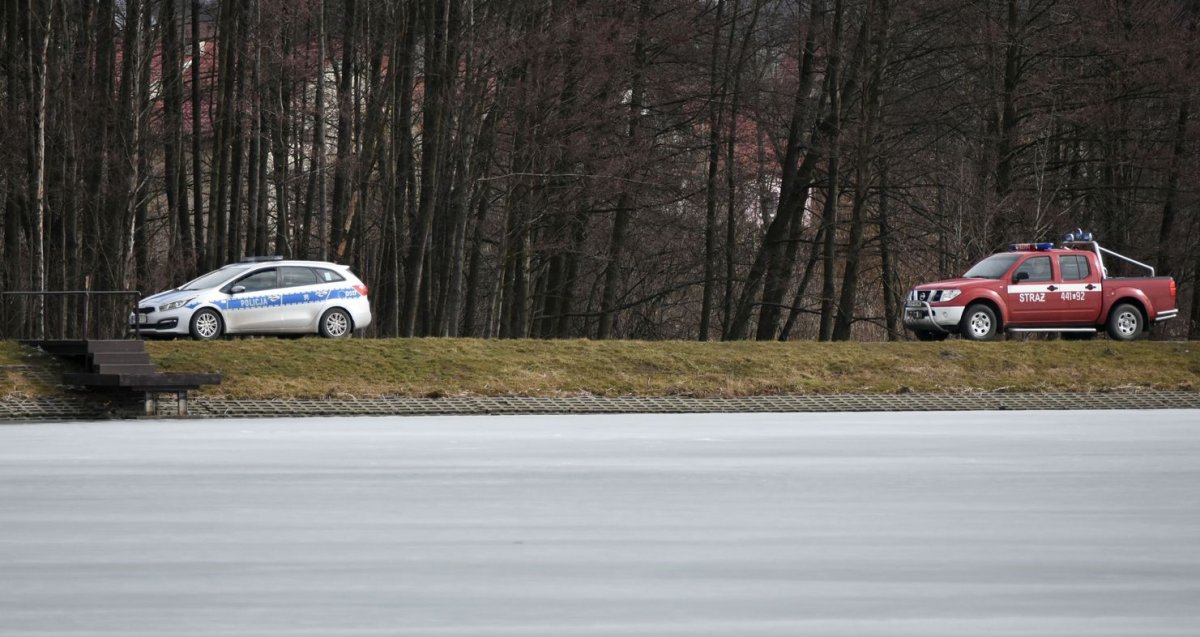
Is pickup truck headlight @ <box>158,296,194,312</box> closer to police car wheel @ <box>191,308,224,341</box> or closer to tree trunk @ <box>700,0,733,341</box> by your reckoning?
police car wheel @ <box>191,308,224,341</box>

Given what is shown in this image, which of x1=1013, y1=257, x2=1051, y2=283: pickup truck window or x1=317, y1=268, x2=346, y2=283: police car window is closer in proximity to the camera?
x1=317, y1=268, x2=346, y2=283: police car window

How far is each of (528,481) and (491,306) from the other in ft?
104

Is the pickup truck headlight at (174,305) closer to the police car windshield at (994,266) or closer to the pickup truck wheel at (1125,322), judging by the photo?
the police car windshield at (994,266)

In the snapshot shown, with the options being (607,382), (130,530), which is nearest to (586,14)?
(607,382)

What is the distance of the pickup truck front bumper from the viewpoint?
1204 inches

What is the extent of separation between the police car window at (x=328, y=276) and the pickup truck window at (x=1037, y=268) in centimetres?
1191

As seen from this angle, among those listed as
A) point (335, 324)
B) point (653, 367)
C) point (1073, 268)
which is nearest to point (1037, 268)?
point (1073, 268)

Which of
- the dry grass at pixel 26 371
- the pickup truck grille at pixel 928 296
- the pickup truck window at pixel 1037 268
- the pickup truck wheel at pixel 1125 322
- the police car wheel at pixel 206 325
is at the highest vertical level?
the pickup truck window at pixel 1037 268

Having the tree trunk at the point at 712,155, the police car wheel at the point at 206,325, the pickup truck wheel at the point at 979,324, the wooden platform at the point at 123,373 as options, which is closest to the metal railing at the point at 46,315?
the police car wheel at the point at 206,325

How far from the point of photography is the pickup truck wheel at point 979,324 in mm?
30562

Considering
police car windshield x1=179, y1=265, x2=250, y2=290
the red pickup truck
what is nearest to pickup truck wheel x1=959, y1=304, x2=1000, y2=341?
the red pickup truck

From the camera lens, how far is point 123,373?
23.0 metres

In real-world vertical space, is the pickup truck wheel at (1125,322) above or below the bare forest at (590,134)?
below

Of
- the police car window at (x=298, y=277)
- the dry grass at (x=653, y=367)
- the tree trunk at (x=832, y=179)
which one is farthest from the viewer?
the tree trunk at (x=832, y=179)
